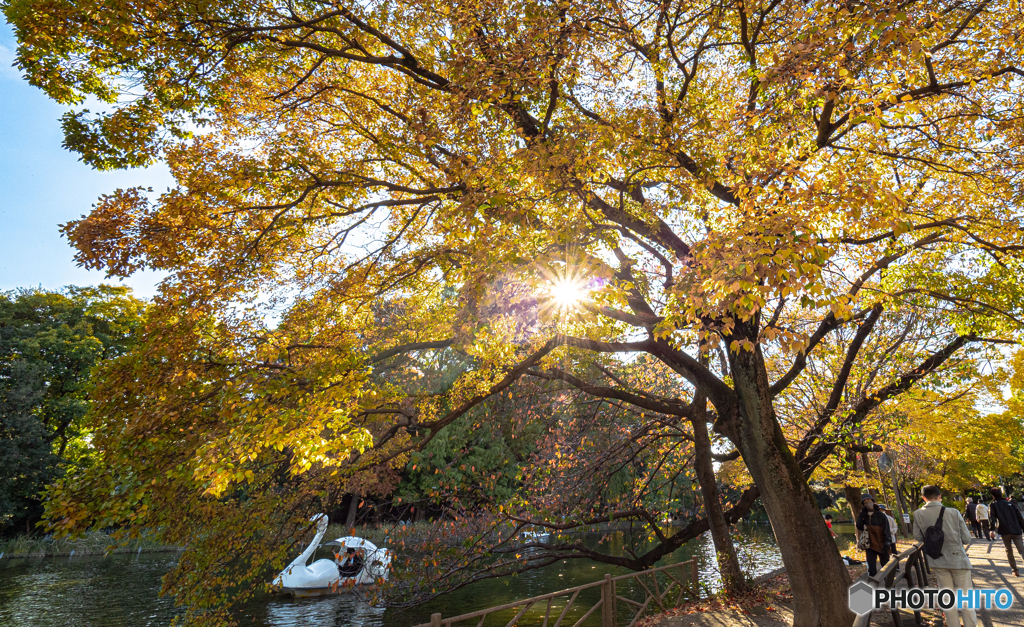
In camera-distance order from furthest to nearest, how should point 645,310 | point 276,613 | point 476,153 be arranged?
point 276,613
point 645,310
point 476,153

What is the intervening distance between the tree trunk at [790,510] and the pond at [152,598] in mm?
6102

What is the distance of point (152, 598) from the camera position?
Result: 16328 millimetres

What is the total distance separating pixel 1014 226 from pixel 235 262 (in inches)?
426

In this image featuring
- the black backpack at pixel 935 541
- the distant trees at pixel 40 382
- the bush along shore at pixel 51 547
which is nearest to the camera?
the black backpack at pixel 935 541

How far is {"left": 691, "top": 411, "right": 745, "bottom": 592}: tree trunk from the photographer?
34.3 feet

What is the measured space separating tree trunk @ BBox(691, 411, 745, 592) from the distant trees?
1032 inches

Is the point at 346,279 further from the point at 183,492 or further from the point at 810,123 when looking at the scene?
the point at 810,123

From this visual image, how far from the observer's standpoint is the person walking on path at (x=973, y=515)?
21.4 metres

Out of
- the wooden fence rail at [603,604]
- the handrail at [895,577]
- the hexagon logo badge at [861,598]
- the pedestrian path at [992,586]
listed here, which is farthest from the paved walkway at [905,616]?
the hexagon logo badge at [861,598]

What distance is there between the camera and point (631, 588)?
16.6 metres

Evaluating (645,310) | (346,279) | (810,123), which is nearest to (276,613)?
(346,279)

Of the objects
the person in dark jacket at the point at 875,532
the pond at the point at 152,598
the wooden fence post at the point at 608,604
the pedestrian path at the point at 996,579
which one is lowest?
the pond at the point at 152,598

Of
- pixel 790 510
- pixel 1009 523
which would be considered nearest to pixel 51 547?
pixel 790 510

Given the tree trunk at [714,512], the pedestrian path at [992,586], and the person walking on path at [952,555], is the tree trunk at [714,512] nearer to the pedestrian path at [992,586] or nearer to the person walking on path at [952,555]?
the pedestrian path at [992,586]
